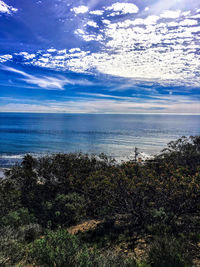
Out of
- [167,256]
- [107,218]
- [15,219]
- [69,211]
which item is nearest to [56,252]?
[167,256]

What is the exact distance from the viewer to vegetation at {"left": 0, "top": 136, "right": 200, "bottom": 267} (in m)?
6.03

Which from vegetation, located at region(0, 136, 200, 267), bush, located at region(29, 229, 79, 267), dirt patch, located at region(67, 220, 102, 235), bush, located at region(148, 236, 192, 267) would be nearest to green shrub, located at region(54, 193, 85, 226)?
vegetation, located at region(0, 136, 200, 267)

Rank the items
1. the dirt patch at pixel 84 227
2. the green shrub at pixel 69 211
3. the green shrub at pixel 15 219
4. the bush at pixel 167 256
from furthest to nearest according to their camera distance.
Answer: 1. the green shrub at pixel 69 211
2. the dirt patch at pixel 84 227
3. the green shrub at pixel 15 219
4. the bush at pixel 167 256

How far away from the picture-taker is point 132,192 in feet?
36.6

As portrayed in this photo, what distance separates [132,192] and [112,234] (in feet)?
8.46

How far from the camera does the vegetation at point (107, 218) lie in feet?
19.8

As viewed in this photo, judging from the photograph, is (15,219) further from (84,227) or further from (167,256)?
(167,256)

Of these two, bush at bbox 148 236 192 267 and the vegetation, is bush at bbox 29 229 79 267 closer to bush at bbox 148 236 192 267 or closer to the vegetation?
the vegetation

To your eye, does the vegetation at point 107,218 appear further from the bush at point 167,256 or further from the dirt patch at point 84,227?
the dirt patch at point 84,227

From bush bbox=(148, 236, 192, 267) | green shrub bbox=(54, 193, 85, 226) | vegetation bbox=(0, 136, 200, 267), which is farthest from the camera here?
green shrub bbox=(54, 193, 85, 226)

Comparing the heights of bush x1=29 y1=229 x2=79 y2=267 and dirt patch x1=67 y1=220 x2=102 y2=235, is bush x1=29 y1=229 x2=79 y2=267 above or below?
above

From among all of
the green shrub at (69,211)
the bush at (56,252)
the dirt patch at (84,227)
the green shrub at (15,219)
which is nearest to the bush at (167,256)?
the bush at (56,252)

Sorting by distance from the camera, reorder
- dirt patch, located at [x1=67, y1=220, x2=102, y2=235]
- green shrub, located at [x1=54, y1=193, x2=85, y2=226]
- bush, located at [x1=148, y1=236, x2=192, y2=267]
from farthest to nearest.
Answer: green shrub, located at [x1=54, y1=193, x2=85, y2=226] → dirt patch, located at [x1=67, y1=220, x2=102, y2=235] → bush, located at [x1=148, y1=236, x2=192, y2=267]

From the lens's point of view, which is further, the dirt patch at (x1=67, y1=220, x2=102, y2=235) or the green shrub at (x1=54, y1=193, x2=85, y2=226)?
the green shrub at (x1=54, y1=193, x2=85, y2=226)
